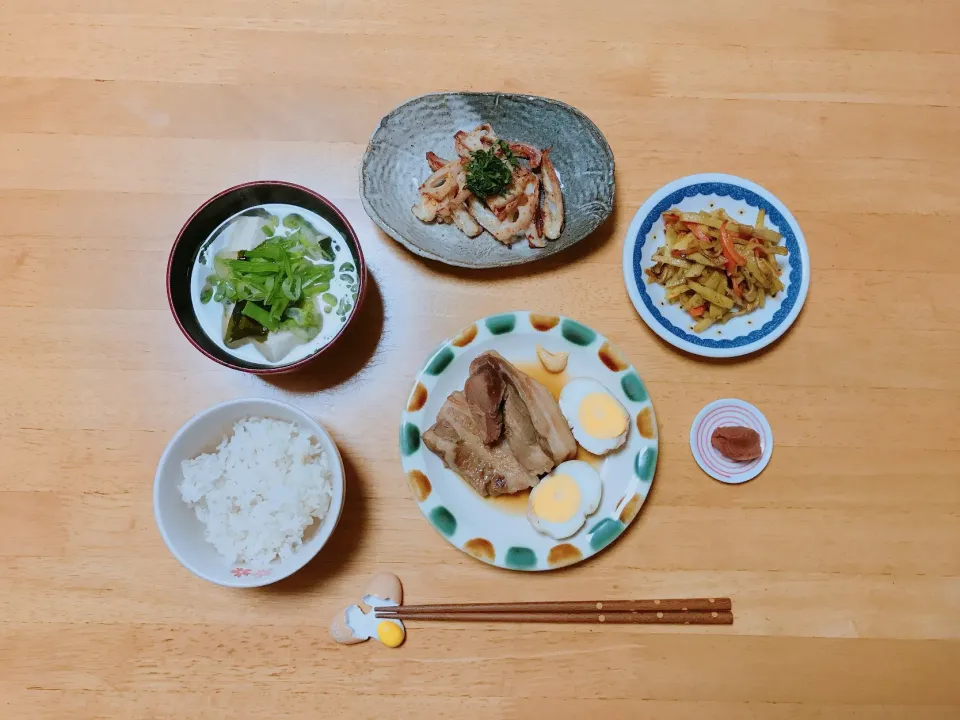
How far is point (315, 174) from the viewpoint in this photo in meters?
2.23

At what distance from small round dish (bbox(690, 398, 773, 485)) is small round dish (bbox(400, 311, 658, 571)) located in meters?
0.18

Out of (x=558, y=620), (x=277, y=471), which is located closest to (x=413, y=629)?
(x=558, y=620)

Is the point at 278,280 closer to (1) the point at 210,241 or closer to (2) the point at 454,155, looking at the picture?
(1) the point at 210,241

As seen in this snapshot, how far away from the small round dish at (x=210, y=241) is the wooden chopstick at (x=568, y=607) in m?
0.84

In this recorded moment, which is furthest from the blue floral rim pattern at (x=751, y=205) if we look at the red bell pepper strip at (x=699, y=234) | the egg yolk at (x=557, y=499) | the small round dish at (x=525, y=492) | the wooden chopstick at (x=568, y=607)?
the wooden chopstick at (x=568, y=607)

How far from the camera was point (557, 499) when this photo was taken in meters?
2.01

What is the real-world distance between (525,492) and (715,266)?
0.95m

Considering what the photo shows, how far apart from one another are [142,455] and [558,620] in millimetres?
1439

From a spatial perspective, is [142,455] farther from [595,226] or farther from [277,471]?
[595,226]

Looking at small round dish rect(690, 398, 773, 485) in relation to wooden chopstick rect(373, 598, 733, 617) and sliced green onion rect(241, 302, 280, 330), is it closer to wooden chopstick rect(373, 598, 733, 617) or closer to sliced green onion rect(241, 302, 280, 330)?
wooden chopstick rect(373, 598, 733, 617)

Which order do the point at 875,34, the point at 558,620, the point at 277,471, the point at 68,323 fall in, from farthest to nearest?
the point at 875,34, the point at 68,323, the point at 558,620, the point at 277,471

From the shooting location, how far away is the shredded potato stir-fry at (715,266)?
2.10m

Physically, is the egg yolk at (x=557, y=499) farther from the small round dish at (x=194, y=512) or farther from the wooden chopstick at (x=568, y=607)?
the small round dish at (x=194, y=512)

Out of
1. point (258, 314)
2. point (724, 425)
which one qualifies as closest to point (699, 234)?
point (724, 425)
